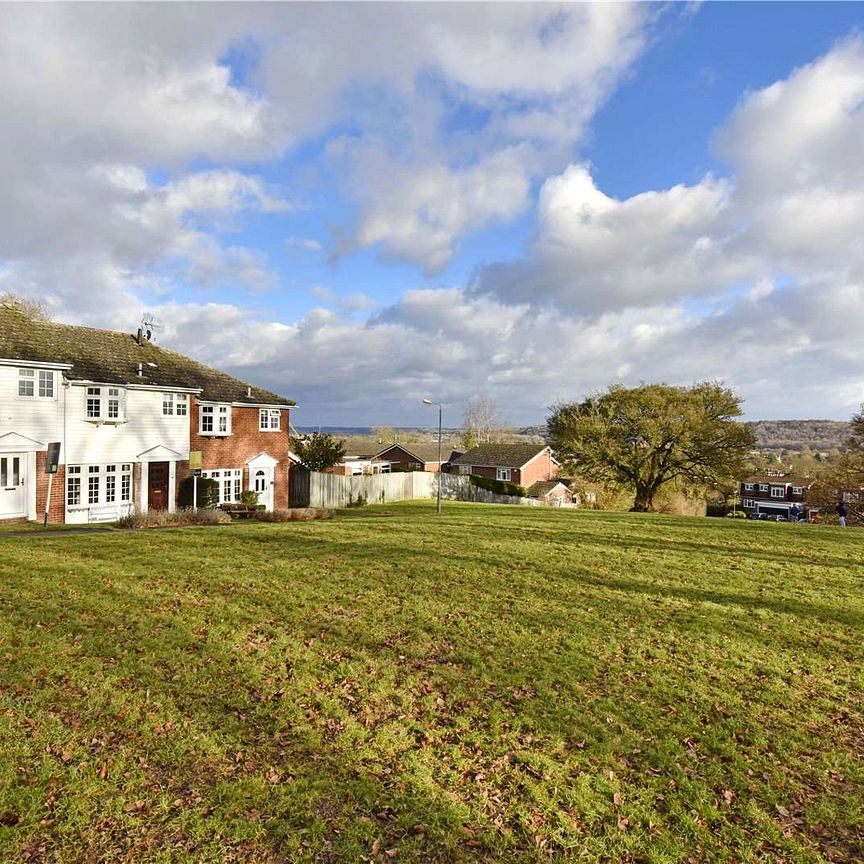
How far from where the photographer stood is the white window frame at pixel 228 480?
30750mm

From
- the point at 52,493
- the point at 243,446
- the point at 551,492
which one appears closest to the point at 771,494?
the point at 551,492

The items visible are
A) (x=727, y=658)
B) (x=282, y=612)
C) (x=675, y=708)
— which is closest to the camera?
(x=675, y=708)

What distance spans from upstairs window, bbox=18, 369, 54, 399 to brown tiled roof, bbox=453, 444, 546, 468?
5149 centimetres

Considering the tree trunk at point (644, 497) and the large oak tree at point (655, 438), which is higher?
the large oak tree at point (655, 438)

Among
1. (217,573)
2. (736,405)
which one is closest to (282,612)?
(217,573)

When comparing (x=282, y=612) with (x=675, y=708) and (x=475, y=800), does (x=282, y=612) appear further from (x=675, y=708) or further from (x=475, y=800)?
(x=675, y=708)

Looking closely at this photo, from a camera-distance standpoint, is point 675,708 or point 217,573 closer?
point 675,708

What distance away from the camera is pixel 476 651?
Answer: 8.48 meters

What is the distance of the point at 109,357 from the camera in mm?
27656

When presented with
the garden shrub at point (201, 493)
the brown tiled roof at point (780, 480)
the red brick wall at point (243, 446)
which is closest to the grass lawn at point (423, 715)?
the garden shrub at point (201, 493)

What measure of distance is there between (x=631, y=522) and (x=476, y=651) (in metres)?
15.1

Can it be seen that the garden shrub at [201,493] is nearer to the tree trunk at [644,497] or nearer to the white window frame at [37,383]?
the white window frame at [37,383]

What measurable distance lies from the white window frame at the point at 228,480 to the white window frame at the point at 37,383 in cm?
860

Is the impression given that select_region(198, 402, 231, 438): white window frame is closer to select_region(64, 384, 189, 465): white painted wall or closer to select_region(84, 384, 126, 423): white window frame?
select_region(64, 384, 189, 465): white painted wall
